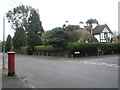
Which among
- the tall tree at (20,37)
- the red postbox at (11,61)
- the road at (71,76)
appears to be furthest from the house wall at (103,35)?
the red postbox at (11,61)

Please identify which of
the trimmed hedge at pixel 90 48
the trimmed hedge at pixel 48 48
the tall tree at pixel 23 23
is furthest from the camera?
the tall tree at pixel 23 23

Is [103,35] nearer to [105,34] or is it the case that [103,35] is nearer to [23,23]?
[105,34]

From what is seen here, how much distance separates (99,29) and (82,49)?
75.0 ft

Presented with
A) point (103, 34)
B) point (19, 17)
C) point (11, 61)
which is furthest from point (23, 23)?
point (11, 61)

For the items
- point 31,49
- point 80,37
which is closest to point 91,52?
point 80,37

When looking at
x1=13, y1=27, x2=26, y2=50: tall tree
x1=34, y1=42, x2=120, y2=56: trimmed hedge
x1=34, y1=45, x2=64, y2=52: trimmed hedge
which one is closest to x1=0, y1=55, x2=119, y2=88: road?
x1=34, y1=42, x2=120, y2=56: trimmed hedge

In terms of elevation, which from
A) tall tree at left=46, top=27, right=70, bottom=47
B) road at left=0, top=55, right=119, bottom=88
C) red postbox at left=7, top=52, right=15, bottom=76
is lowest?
road at left=0, top=55, right=119, bottom=88

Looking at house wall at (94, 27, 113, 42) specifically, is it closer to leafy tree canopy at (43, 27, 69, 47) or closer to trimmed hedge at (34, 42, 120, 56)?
trimmed hedge at (34, 42, 120, 56)

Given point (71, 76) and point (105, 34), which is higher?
point (105, 34)

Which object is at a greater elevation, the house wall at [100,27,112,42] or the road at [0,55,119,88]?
the house wall at [100,27,112,42]

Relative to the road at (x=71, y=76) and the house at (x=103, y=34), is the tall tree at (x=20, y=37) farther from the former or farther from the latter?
the road at (x=71, y=76)

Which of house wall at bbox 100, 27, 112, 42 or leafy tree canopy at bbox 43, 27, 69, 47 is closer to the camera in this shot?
leafy tree canopy at bbox 43, 27, 69, 47

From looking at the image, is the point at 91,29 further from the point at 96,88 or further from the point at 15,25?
the point at 96,88

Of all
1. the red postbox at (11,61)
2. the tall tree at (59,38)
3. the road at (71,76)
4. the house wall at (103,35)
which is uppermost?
the house wall at (103,35)
